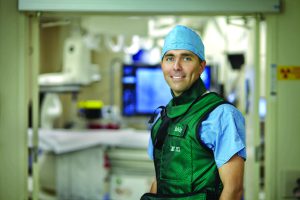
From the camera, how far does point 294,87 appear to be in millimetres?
2432

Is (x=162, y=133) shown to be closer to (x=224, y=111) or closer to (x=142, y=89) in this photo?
(x=224, y=111)

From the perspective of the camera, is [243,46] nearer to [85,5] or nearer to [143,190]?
[143,190]

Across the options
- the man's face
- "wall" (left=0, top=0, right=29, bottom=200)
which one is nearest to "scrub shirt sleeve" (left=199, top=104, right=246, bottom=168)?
the man's face

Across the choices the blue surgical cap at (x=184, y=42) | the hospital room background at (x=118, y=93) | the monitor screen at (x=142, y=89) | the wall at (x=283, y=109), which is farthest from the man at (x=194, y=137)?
the monitor screen at (x=142, y=89)

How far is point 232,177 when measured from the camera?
1.50m

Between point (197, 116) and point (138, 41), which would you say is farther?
point (138, 41)

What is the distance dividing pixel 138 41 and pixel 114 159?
1867 mm

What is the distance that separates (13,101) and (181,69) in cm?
126

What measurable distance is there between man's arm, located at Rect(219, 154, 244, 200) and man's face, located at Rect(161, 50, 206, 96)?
14.4 inches

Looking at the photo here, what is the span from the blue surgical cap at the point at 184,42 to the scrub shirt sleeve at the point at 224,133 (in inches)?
11.1

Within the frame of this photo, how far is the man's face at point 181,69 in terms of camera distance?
1.66 metres

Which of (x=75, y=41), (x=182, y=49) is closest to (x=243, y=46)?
(x=75, y=41)

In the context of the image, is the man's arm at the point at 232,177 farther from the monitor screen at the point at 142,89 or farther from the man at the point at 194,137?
the monitor screen at the point at 142,89

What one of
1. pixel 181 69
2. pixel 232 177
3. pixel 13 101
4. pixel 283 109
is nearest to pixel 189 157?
pixel 232 177
